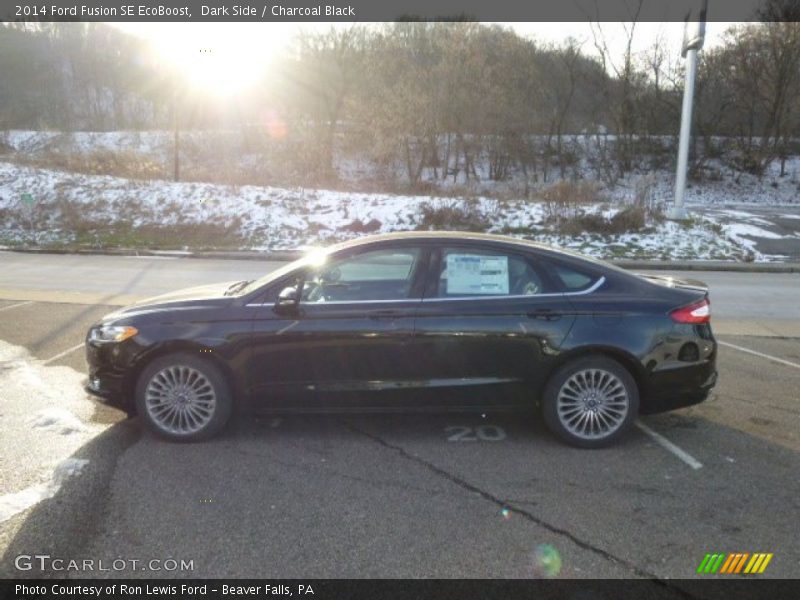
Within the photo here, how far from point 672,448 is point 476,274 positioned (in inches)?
73.9

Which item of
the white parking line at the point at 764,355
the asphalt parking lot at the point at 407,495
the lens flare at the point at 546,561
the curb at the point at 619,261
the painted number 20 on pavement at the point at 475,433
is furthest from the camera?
the curb at the point at 619,261

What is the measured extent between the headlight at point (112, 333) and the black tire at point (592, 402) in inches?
117

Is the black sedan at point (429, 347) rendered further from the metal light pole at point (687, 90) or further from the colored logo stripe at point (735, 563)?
the metal light pole at point (687, 90)

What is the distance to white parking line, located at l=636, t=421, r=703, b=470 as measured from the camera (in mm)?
4199

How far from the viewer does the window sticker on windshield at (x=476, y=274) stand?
4.43m

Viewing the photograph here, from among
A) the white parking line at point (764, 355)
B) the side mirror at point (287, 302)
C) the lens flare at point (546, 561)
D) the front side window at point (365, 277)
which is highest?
the front side window at point (365, 277)

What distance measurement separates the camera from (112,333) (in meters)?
4.45

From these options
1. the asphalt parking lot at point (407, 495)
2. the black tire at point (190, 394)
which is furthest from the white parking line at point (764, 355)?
the black tire at point (190, 394)

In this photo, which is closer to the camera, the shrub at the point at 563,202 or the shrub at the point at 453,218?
the shrub at the point at 563,202

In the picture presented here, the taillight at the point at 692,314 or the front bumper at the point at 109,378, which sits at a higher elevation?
the taillight at the point at 692,314

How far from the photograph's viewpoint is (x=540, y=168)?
45375 millimetres

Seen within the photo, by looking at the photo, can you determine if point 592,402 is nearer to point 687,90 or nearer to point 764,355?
point 764,355
